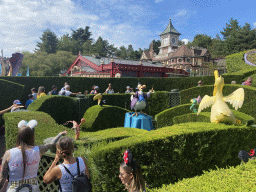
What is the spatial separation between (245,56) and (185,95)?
11902 millimetres

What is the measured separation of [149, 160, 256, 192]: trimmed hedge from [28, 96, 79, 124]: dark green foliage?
6862 millimetres

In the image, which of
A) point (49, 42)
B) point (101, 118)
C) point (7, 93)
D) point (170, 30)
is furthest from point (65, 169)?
point (170, 30)

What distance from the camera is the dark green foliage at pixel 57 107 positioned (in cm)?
800

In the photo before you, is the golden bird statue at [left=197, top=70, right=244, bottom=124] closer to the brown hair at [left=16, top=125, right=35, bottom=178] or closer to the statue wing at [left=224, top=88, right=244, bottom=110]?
the statue wing at [left=224, top=88, right=244, bottom=110]

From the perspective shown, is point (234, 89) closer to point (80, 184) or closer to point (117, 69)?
point (80, 184)

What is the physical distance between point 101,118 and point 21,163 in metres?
7.14

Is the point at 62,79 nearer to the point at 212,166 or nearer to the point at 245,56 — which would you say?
the point at 212,166

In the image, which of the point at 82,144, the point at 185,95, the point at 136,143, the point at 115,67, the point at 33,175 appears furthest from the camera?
the point at 115,67

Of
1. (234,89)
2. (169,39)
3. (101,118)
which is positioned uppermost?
(169,39)

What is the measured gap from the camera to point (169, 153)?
3520 millimetres

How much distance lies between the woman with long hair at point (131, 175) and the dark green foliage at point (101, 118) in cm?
731

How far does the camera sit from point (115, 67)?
22875mm

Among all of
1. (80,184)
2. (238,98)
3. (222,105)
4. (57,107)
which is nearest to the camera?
(80,184)

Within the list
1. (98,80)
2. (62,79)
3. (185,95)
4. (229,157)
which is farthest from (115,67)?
(229,157)
